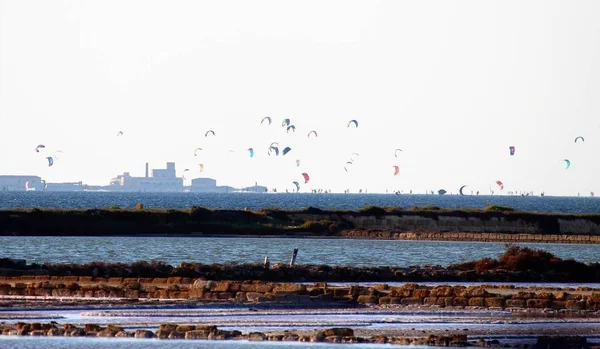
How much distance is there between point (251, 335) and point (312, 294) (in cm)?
726

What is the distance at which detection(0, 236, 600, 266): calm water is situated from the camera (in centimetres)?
4906

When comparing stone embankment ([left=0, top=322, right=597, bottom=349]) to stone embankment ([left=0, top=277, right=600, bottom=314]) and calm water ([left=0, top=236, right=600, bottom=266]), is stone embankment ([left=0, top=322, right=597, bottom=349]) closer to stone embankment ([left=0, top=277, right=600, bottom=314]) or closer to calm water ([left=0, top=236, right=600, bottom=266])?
stone embankment ([left=0, top=277, right=600, bottom=314])

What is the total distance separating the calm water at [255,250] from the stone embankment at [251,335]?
21566 mm

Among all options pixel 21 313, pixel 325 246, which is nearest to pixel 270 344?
pixel 21 313

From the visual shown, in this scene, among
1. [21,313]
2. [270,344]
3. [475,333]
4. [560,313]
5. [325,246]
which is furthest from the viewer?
[325,246]

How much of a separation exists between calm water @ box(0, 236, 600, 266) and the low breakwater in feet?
10.6

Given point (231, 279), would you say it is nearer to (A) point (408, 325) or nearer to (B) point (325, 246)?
(A) point (408, 325)

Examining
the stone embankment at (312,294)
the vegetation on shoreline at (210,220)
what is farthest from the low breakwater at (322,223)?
the stone embankment at (312,294)

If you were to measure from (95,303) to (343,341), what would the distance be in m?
8.06

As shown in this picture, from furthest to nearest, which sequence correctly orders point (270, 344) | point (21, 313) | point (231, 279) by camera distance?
point (231, 279) < point (21, 313) < point (270, 344)

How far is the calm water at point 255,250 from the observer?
49062 mm

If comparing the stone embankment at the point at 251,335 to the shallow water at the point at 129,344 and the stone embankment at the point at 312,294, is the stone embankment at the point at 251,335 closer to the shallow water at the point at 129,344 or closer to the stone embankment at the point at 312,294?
the shallow water at the point at 129,344

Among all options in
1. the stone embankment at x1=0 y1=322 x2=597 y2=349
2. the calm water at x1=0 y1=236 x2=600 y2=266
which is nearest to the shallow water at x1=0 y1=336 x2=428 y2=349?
the stone embankment at x1=0 y1=322 x2=597 y2=349

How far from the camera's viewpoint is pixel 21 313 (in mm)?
27141
